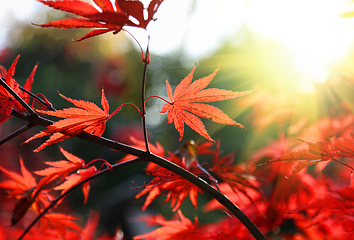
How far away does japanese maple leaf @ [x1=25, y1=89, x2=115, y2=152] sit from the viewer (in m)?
0.34

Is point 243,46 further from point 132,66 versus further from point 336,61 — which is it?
point 336,61

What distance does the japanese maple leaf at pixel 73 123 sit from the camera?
0.34 meters

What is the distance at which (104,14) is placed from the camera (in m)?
0.31

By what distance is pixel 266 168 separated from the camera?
3.25ft

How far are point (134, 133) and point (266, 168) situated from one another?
8.84 feet

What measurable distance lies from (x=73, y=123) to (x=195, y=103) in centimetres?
22

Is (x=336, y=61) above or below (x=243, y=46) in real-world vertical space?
above

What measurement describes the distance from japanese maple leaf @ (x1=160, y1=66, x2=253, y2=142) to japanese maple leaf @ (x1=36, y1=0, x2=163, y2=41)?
12 centimetres

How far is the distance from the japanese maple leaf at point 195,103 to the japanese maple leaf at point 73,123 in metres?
0.12

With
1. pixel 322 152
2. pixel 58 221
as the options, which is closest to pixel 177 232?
pixel 58 221

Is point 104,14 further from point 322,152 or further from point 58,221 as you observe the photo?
point 58,221

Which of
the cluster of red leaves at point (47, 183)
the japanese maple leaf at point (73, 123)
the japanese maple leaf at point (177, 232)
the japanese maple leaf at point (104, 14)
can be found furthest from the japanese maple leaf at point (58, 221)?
the japanese maple leaf at point (104, 14)

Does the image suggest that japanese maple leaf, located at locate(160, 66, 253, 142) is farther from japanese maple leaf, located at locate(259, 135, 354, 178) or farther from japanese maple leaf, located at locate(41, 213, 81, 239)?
japanese maple leaf, located at locate(41, 213, 81, 239)

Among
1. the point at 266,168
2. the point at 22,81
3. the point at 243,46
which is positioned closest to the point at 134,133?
the point at 22,81
